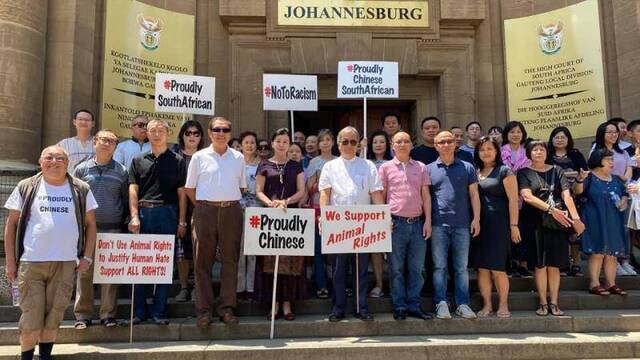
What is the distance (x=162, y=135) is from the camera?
561cm

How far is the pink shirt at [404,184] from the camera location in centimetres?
558

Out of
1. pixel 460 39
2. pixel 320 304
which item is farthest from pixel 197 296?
pixel 460 39

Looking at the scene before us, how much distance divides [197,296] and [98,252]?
1.09m

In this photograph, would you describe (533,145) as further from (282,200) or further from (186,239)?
(186,239)

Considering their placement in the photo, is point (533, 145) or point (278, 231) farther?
point (533, 145)

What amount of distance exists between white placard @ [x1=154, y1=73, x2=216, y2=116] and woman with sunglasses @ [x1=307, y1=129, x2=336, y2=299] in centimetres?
240

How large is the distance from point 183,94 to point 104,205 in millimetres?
2904

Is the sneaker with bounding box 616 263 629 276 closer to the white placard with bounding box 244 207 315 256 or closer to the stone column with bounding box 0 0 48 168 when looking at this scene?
the white placard with bounding box 244 207 315 256

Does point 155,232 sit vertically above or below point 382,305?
above

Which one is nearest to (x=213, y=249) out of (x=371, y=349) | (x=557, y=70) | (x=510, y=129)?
(x=371, y=349)

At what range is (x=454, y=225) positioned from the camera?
559 cm

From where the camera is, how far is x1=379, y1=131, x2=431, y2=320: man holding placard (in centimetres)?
557

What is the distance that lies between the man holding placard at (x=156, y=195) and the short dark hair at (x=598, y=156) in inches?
200

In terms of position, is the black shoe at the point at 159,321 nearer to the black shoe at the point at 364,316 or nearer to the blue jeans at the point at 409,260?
the black shoe at the point at 364,316
